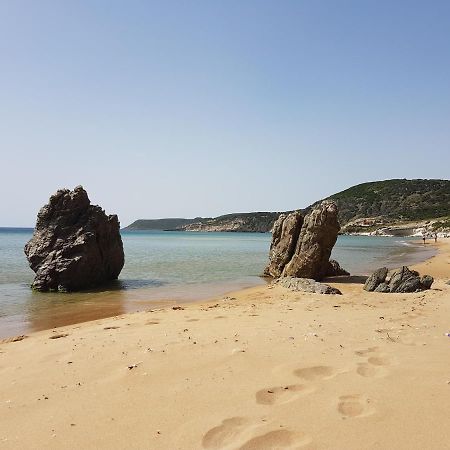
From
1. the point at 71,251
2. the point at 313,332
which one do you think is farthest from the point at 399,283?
the point at 71,251

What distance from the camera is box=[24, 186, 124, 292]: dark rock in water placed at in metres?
19.0

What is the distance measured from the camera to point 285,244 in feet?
74.3

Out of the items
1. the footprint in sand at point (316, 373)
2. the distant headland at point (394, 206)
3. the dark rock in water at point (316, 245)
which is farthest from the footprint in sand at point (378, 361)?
the distant headland at point (394, 206)

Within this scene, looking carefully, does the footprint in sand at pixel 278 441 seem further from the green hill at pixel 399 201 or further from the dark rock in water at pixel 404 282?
the green hill at pixel 399 201

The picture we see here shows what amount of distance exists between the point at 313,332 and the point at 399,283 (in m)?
8.29

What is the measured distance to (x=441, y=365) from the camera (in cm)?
503

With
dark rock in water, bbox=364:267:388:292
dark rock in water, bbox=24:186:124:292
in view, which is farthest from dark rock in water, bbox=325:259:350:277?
dark rock in water, bbox=24:186:124:292

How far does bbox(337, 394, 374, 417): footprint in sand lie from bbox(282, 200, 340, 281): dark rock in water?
53.9 ft

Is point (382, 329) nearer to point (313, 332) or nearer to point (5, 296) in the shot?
point (313, 332)

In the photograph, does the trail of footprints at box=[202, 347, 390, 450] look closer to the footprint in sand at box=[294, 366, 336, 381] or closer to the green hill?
the footprint in sand at box=[294, 366, 336, 381]

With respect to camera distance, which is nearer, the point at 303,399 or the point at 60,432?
the point at 60,432

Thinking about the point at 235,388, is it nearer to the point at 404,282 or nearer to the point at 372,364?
the point at 372,364

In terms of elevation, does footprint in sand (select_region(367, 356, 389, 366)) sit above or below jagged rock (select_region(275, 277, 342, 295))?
above

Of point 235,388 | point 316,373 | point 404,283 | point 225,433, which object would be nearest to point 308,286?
point 404,283
